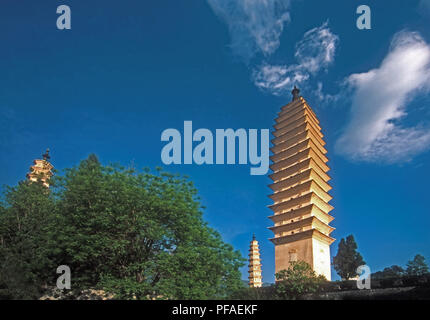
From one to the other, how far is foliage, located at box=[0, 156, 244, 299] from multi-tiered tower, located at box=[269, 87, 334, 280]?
15954mm

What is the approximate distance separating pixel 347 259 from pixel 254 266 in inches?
625

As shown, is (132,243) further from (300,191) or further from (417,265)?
(417,265)

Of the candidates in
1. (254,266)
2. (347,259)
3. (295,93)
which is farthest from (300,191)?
(254,266)

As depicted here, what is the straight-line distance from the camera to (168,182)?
16.9 metres

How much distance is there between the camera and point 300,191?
33.3 metres

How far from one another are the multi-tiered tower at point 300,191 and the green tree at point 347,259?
27.7ft

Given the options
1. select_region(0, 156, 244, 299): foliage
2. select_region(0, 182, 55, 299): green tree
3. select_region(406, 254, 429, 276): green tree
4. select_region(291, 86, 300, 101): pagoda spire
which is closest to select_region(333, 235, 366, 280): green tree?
select_region(406, 254, 429, 276): green tree

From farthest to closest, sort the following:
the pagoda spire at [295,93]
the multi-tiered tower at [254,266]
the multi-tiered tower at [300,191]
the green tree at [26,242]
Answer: the multi-tiered tower at [254,266] → the pagoda spire at [295,93] → the multi-tiered tower at [300,191] → the green tree at [26,242]

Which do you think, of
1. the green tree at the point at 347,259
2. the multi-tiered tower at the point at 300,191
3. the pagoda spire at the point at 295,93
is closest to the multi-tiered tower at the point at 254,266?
the green tree at the point at 347,259

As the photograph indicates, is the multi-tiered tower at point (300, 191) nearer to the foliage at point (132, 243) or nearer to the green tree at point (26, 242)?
the foliage at point (132, 243)

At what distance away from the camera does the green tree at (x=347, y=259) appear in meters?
37.7

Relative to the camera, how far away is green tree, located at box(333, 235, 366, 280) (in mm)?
37656
